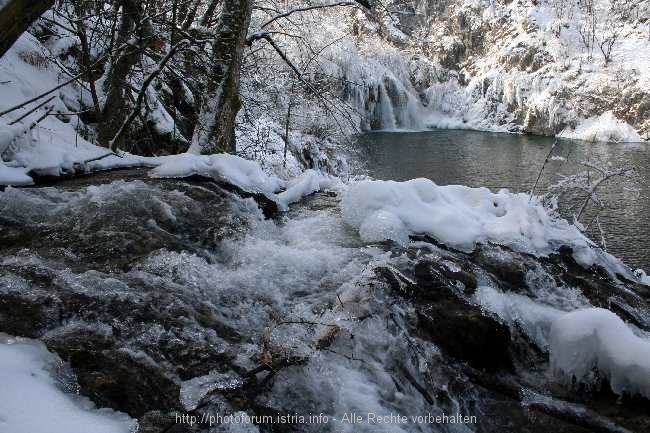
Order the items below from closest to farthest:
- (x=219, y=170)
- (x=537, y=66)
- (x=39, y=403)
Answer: (x=39, y=403) → (x=219, y=170) → (x=537, y=66)

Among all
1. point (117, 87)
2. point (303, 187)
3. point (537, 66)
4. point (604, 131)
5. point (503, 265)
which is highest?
point (537, 66)

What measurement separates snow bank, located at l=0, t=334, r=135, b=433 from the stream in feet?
0.21

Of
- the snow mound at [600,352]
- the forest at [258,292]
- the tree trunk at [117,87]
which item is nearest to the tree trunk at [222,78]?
the forest at [258,292]

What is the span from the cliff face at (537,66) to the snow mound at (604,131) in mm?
64

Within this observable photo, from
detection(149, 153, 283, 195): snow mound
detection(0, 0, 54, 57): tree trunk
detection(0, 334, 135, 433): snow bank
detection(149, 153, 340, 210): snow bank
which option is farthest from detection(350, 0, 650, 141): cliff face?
detection(0, 334, 135, 433): snow bank

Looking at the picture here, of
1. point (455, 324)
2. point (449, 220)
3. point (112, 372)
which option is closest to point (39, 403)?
point (112, 372)

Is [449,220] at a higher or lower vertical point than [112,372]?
higher

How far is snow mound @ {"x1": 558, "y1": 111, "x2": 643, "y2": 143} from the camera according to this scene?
28328mm

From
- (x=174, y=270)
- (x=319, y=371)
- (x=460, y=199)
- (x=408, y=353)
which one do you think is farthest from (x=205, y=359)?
(x=460, y=199)

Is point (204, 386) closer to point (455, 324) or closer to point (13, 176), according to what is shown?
point (455, 324)

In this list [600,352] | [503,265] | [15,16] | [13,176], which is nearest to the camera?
[15,16]

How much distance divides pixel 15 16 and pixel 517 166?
64.1 feet

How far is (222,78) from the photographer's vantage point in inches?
191

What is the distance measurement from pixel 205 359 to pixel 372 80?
28446 millimetres
